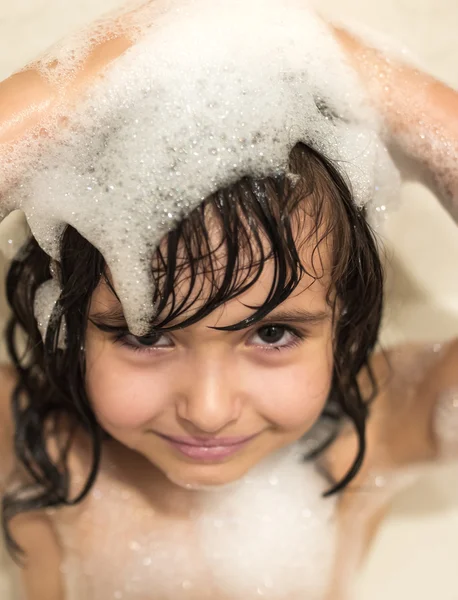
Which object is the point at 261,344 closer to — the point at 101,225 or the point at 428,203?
the point at 101,225

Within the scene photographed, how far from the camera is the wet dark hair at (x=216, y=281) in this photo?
2.48 feet

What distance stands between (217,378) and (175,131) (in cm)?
30

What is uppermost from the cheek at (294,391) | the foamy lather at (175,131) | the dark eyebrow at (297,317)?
the foamy lather at (175,131)

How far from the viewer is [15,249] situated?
110 centimetres

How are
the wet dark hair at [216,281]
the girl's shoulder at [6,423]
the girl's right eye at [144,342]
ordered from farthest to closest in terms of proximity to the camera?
1. the girl's shoulder at [6,423]
2. the girl's right eye at [144,342]
3. the wet dark hair at [216,281]

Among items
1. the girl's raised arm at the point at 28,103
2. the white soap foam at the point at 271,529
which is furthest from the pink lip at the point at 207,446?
the girl's raised arm at the point at 28,103

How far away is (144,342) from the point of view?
0.88m

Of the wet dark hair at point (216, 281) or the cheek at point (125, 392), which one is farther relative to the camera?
the cheek at point (125, 392)

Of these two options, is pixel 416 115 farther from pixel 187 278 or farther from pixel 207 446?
pixel 207 446

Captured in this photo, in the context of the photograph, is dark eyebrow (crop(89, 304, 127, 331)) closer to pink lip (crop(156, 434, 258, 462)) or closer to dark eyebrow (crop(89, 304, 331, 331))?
dark eyebrow (crop(89, 304, 331, 331))

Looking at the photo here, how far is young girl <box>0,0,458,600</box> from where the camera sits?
78 centimetres

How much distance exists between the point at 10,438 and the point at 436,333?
2.58 ft

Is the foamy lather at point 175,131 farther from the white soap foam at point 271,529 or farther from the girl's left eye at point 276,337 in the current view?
the white soap foam at point 271,529

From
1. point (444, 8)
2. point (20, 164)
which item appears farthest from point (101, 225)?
point (444, 8)
